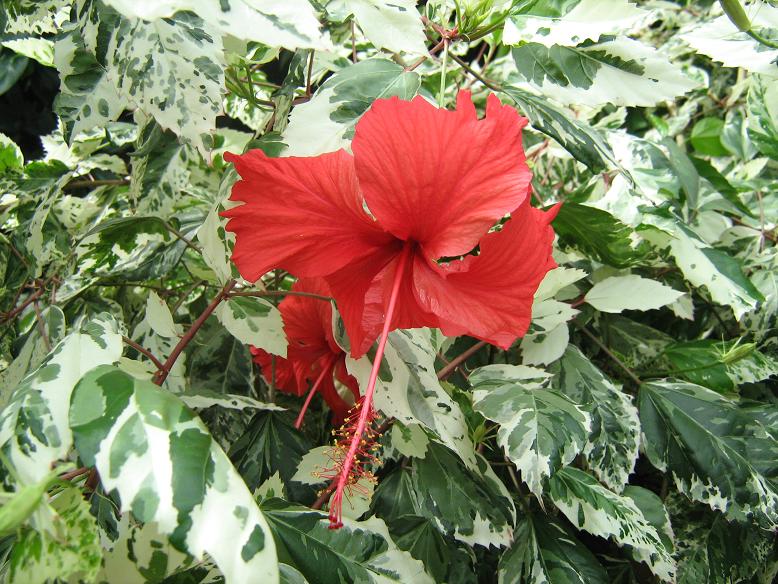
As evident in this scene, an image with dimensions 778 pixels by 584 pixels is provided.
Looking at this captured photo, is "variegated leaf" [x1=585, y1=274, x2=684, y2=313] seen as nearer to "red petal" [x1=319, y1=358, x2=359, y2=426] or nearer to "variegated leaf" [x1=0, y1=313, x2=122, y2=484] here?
"red petal" [x1=319, y1=358, x2=359, y2=426]

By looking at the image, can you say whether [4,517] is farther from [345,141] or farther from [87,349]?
[345,141]

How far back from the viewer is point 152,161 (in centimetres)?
71

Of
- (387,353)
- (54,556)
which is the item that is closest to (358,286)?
(387,353)

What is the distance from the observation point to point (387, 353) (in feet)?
1.80

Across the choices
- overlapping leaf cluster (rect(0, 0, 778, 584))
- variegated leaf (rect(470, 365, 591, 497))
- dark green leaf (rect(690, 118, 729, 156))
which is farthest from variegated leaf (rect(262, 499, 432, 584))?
dark green leaf (rect(690, 118, 729, 156))

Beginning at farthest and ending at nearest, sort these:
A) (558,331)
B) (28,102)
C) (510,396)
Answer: (28,102)
(558,331)
(510,396)

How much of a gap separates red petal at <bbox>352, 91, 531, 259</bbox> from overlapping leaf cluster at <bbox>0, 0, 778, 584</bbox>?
0.08 metres

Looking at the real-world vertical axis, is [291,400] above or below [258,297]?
below

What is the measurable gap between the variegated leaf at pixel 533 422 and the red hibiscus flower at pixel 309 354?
5.4 inches

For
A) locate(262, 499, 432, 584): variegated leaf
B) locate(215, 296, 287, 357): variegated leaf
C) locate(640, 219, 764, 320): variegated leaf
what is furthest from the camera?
locate(640, 219, 764, 320): variegated leaf

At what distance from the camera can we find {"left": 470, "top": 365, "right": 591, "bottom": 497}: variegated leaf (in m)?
0.53

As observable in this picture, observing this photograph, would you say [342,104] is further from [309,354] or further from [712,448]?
[712,448]

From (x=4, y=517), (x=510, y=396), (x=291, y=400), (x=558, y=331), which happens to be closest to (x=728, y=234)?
(x=558, y=331)

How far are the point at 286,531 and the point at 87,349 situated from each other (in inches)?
8.0
